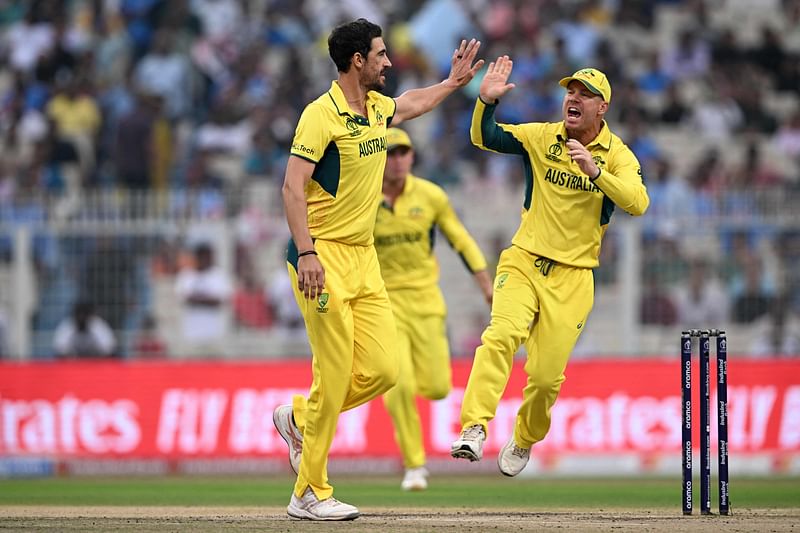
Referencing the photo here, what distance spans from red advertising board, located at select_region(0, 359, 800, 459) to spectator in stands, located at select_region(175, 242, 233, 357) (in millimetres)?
432

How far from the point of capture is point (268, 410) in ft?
52.7

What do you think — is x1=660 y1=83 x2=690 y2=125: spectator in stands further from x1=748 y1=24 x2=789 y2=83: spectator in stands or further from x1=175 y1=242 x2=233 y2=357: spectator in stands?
x1=175 y1=242 x2=233 y2=357: spectator in stands

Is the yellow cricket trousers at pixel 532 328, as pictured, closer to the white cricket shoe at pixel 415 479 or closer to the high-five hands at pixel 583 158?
the high-five hands at pixel 583 158

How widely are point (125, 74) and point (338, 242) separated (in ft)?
43.8

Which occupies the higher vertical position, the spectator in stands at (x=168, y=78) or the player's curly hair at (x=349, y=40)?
the spectator in stands at (x=168, y=78)

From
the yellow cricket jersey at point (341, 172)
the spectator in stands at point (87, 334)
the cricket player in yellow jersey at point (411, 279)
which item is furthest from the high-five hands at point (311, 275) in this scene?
the spectator in stands at point (87, 334)

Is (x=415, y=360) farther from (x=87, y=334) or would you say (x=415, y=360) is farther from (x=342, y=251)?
(x=87, y=334)

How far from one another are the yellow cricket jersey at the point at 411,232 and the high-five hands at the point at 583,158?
350cm

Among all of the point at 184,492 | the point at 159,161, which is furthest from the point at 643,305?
the point at 159,161

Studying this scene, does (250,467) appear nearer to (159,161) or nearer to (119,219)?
(119,219)

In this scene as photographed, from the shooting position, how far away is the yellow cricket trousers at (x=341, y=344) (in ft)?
28.8

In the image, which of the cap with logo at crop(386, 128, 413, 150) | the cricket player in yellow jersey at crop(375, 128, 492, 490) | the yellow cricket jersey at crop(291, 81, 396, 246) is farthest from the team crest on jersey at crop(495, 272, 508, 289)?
the cap with logo at crop(386, 128, 413, 150)

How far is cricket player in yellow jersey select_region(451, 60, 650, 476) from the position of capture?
9.45 metres

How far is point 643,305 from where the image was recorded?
53.9 feet
